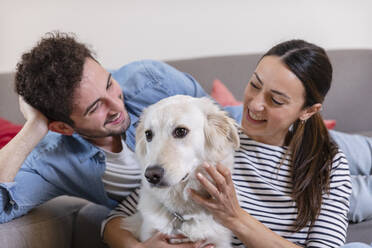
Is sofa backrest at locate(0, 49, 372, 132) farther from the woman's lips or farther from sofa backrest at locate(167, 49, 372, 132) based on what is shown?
the woman's lips

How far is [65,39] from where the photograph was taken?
156cm

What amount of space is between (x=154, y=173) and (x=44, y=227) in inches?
27.6

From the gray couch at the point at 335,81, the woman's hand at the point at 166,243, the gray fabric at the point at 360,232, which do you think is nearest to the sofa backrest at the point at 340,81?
the gray couch at the point at 335,81

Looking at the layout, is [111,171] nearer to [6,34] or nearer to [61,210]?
[61,210]

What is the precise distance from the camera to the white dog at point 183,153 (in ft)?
4.03

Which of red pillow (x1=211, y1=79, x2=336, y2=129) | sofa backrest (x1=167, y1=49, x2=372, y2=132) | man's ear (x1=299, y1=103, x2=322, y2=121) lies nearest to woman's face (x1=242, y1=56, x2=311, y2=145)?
man's ear (x1=299, y1=103, x2=322, y2=121)

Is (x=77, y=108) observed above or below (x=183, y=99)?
below

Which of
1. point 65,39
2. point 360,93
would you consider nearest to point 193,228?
point 65,39

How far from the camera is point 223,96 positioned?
2365mm

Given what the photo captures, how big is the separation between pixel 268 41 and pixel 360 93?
884 millimetres

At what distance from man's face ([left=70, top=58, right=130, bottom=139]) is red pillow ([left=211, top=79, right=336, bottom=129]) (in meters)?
0.89

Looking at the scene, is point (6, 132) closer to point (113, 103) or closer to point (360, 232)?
point (113, 103)

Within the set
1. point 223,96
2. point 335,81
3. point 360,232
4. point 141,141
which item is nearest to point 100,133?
point 141,141

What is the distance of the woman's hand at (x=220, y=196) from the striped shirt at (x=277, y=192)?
21cm
